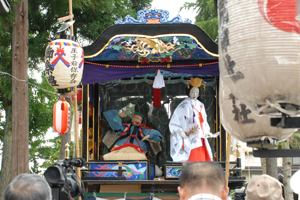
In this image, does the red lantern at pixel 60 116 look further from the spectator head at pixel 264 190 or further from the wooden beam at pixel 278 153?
→ the wooden beam at pixel 278 153

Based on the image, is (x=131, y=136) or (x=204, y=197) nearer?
(x=204, y=197)

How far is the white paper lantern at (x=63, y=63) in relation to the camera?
6871mm

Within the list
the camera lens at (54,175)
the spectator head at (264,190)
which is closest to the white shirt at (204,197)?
the spectator head at (264,190)

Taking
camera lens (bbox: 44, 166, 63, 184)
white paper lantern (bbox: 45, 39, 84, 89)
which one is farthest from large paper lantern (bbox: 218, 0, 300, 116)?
white paper lantern (bbox: 45, 39, 84, 89)

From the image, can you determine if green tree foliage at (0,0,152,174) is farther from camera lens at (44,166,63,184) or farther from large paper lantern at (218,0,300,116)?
large paper lantern at (218,0,300,116)

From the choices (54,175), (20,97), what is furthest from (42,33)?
(54,175)

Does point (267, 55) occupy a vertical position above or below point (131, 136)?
above

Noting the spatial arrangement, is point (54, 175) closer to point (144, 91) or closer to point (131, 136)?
point (131, 136)

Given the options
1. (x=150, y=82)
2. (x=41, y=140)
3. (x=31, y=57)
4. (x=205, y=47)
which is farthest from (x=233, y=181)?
(x=41, y=140)

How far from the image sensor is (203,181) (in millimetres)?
2062

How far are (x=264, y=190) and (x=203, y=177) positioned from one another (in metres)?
1.50

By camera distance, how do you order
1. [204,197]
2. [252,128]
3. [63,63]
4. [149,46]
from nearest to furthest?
[204,197] → [252,128] → [63,63] → [149,46]

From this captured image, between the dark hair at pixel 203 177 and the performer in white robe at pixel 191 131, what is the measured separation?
20.8 ft

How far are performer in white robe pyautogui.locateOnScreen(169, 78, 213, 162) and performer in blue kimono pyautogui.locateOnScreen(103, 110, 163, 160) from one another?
63 cm
